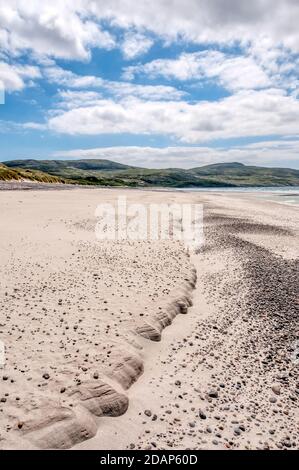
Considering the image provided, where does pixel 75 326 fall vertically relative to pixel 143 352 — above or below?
above

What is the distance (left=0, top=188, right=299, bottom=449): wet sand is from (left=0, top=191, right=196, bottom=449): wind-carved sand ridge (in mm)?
35

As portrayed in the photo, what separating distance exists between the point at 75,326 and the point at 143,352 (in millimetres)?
2216

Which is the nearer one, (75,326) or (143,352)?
(143,352)

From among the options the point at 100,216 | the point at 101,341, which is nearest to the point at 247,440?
the point at 101,341

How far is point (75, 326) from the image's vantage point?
10.1m

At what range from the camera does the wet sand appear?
23.3 feet

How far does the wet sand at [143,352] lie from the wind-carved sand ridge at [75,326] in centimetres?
3

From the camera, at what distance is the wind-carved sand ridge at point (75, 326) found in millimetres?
7020
